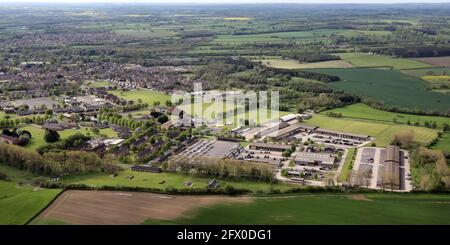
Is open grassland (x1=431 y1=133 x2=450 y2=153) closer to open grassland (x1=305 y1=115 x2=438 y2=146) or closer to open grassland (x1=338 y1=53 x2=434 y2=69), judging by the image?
open grassland (x1=305 y1=115 x2=438 y2=146)

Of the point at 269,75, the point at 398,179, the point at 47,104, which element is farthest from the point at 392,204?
the point at 269,75

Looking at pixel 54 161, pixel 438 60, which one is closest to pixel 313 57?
pixel 438 60

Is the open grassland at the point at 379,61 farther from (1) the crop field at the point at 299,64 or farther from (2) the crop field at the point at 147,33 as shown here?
(2) the crop field at the point at 147,33

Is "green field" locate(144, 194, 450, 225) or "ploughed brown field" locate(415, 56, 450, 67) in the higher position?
"ploughed brown field" locate(415, 56, 450, 67)

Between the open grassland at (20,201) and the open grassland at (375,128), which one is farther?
the open grassland at (375,128)

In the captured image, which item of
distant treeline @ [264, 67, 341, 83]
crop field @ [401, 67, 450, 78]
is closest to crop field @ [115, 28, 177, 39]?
distant treeline @ [264, 67, 341, 83]

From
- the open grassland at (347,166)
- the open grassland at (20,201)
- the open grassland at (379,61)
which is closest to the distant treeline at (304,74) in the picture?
the open grassland at (379,61)

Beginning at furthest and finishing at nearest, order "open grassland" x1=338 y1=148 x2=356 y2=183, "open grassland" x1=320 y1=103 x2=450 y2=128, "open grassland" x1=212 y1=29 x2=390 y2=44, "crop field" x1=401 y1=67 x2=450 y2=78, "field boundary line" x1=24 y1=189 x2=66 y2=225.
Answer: "open grassland" x1=212 y1=29 x2=390 y2=44 → "crop field" x1=401 y1=67 x2=450 y2=78 → "open grassland" x1=320 y1=103 x2=450 y2=128 → "open grassland" x1=338 y1=148 x2=356 y2=183 → "field boundary line" x1=24 y1=189 x2=66 y2=225
